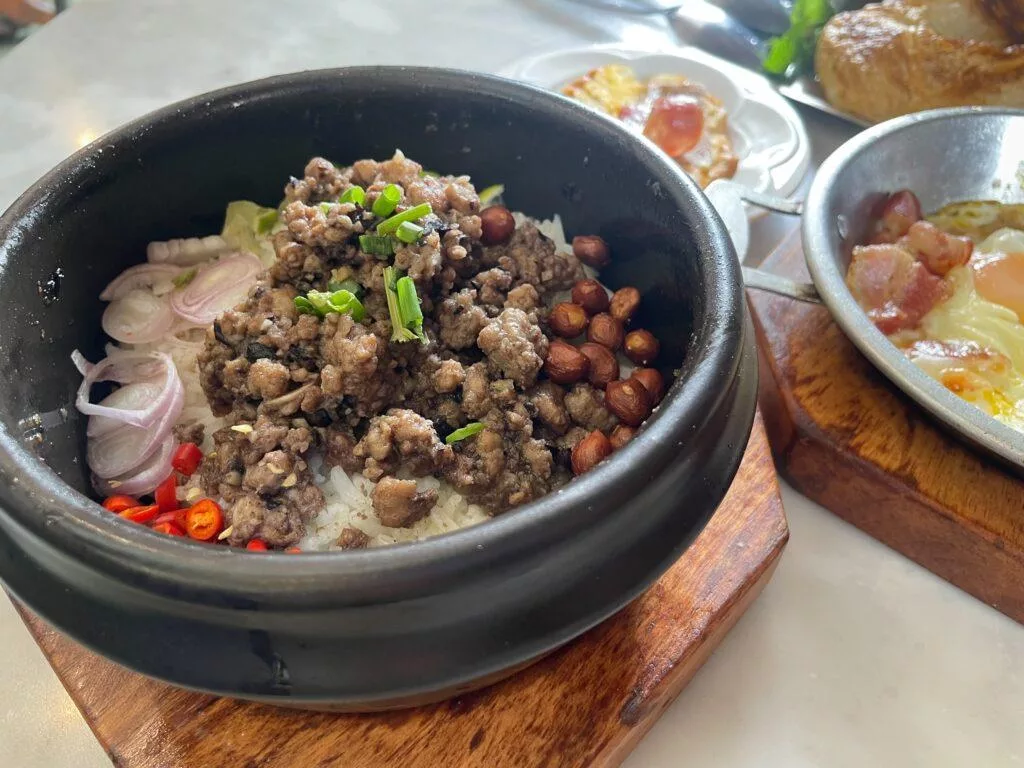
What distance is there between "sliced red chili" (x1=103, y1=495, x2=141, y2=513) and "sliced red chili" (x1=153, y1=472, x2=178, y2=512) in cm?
4

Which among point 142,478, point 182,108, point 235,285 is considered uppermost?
point 182,108

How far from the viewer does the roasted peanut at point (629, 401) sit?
1.49 m

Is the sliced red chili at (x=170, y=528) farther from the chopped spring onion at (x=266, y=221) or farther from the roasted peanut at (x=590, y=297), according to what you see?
the roasted peanut at (x=590, y=297)

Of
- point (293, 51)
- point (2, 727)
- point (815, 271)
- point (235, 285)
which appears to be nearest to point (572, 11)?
point (293, 51)

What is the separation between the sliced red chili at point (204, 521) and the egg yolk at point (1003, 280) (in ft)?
6.48

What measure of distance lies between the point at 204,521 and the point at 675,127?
2.15 m

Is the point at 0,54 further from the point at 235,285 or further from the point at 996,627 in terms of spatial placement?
the point at 996,627

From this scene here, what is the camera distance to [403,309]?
4.67 ft

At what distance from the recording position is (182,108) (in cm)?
169

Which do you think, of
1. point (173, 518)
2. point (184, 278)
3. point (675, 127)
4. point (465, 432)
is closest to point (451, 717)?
point (465, 432)

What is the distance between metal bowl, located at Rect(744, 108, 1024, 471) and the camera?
1.71 metres

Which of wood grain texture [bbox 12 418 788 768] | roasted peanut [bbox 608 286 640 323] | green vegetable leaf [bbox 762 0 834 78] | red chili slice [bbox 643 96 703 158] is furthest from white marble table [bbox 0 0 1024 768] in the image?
green vegetable leaf [bbox 762 0 834 78]

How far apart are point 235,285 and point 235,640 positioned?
0.98 m

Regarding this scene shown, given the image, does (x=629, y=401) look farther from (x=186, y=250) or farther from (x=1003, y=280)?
(x=1003, y=280)
